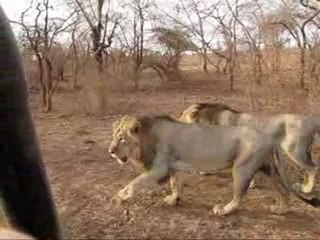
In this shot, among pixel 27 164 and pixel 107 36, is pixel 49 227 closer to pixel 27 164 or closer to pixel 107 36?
pixel 27 164

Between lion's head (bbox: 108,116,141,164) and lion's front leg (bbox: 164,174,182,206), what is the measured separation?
0.81 feet

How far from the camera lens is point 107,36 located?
9531 mm

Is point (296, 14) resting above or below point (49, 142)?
above

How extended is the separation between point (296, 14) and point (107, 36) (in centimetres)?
344

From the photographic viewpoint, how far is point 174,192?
302 cm

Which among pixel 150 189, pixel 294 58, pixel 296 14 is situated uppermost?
pixel 296 14

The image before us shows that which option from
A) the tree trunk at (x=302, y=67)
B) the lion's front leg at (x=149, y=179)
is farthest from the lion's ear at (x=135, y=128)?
the tree trunk at (x=302, y=67)

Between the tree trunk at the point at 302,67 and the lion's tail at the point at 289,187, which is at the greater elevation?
the tree trunk at the point at 302,67

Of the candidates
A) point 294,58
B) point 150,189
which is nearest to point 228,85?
point 294,58

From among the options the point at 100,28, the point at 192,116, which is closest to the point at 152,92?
the point at 100,28

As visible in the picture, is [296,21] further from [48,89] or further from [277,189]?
[277,189]

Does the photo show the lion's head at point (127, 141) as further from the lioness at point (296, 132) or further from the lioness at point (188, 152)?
the lioness at point (296, 132)

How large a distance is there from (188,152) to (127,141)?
33cm

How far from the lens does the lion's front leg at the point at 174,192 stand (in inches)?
118
